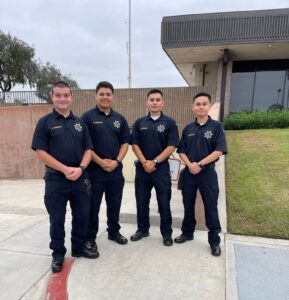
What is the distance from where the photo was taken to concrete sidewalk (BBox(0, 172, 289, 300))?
2.53m

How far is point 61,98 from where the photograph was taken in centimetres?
284

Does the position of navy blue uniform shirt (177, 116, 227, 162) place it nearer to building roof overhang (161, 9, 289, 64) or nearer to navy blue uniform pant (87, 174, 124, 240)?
navy blue uniform pant (87, 174, 124, 240)

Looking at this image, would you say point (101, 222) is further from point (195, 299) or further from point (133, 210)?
point (195, 299)

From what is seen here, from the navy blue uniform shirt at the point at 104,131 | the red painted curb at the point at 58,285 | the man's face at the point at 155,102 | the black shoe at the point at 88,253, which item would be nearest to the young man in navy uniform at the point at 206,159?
the man's face at the point at 155,102

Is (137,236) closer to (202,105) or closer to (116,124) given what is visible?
(116,124)

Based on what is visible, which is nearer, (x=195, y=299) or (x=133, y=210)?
(x=195, y=299)

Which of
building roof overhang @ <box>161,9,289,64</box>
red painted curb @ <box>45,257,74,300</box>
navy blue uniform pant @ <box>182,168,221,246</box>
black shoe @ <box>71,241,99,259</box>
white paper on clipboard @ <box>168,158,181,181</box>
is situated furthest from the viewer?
building roof overhang @ <box>161,9,289,64</box>

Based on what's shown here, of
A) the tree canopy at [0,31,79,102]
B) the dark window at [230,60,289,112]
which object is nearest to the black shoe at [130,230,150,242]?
the dark window at [230,60,289,112]

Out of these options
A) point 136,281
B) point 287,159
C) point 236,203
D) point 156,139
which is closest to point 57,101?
point 156,139

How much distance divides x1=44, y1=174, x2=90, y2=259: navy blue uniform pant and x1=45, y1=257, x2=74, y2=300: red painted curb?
0.49ft

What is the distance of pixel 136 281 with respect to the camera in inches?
105

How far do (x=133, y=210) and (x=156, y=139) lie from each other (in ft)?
5.19

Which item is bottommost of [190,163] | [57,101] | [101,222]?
[101,222]

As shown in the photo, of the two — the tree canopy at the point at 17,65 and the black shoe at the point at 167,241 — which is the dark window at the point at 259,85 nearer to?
the black shoe at the point at 167,241
